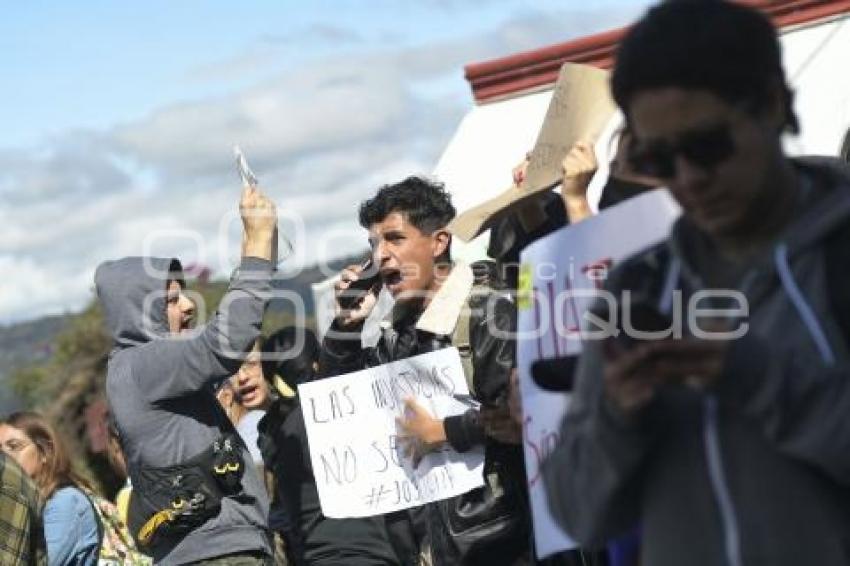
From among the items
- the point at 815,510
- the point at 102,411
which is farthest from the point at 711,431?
the point at 102,411

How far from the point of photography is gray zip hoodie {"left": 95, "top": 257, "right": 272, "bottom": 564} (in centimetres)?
562

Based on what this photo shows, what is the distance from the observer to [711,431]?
232 centimetres

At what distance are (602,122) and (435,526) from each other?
81.0 inches

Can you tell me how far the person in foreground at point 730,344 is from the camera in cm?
225

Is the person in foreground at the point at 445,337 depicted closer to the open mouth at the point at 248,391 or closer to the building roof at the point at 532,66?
the open mouth at the point at 248,391

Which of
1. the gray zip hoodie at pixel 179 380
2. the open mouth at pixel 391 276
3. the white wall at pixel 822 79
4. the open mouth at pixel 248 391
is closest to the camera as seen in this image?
the gray zip hoodie at pixel 179 380

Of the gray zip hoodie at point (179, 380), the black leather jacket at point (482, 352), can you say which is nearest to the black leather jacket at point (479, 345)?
the black leather jacket at point (482, 352)

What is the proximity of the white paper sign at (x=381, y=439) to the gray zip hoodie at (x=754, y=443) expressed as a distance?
9.47 feet

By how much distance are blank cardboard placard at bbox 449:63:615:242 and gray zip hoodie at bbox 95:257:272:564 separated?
5.77 ft

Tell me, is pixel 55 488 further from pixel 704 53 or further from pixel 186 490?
pixel 704 53

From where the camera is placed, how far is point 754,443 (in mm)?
2305

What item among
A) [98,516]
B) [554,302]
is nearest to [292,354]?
[98,516]

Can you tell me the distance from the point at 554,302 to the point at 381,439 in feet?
7.60

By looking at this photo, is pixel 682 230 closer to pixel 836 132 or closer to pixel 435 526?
pixel 435 526
